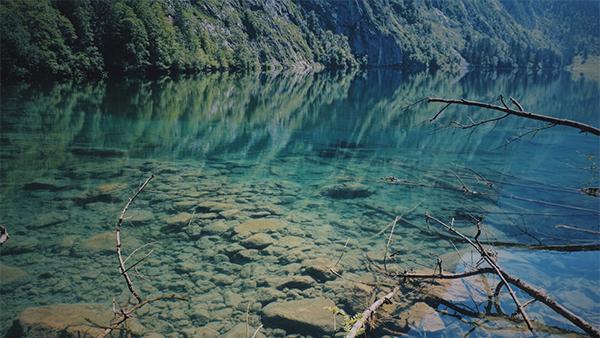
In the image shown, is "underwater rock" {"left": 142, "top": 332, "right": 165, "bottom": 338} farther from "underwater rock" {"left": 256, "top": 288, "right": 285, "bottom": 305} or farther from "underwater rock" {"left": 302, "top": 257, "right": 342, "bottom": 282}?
"underwater rock" {"left": 302, "top": 257, "right": 342, "bottom": 282}

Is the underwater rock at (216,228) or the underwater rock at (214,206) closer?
the underwater rock at (216,228)

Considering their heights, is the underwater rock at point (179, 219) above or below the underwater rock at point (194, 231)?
above

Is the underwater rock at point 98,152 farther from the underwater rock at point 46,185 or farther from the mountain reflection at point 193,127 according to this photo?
the underwater rock at point 46,185

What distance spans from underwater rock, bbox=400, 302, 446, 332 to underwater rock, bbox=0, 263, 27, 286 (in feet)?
28.3

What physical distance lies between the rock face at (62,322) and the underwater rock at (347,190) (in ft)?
34.8

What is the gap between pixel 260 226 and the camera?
12930 millimetres

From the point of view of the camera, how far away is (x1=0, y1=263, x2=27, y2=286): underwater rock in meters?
9.01

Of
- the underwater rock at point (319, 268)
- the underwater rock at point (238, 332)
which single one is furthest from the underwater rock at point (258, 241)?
the underwater rock at point (238, 332)

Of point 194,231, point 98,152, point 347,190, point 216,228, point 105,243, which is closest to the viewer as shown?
point 105,243

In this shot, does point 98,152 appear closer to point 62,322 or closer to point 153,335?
point 62,322

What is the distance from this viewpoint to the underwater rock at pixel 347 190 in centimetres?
1705

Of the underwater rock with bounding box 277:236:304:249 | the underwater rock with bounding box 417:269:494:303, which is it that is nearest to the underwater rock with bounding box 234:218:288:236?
the underwater rock with bounding box 277:236:304:249

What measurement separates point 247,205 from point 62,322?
8.11 metres

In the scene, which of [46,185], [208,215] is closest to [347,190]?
[208,215]
